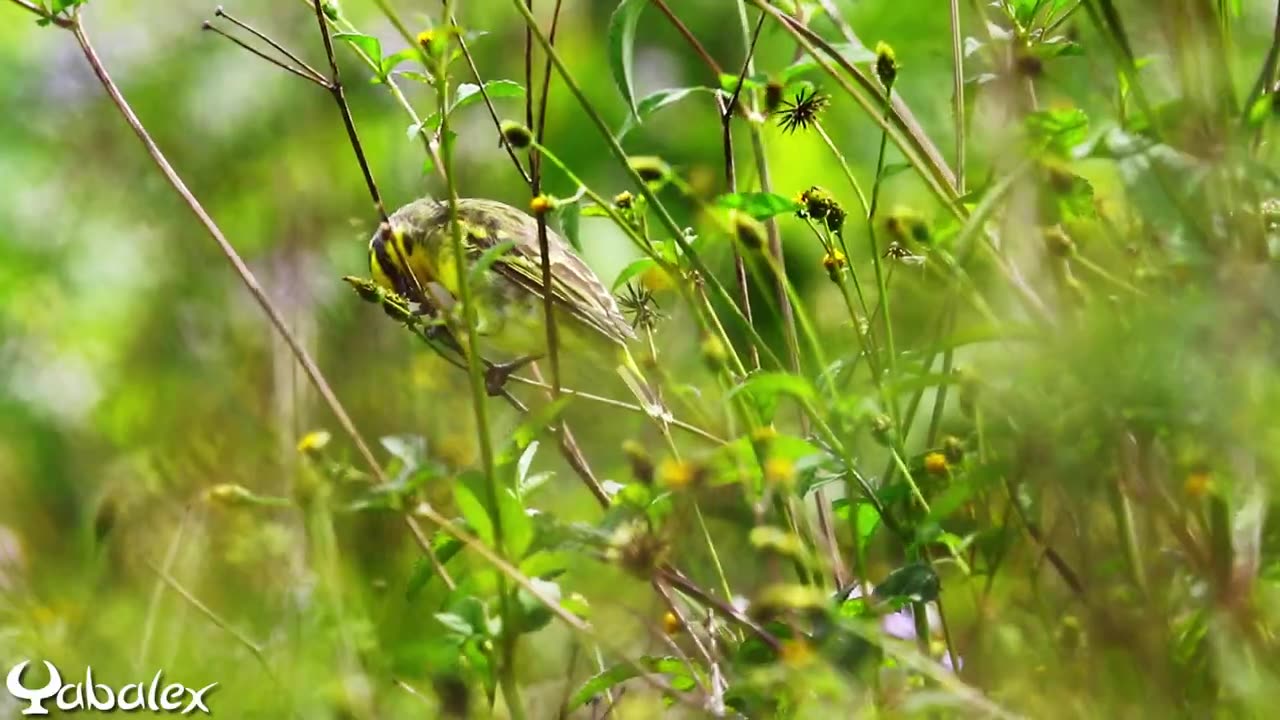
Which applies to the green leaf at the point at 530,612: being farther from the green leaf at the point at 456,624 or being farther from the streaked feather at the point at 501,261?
the streaked feather at the point at 501,261

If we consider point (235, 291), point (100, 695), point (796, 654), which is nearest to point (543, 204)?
point (796, 654)

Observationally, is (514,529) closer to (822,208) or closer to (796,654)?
(796,654)

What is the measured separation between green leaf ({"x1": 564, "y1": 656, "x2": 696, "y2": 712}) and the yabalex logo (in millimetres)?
316

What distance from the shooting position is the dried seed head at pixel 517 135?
1.00 m

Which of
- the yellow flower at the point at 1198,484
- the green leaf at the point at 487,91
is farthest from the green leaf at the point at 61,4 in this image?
the yellow flower at the point at 1198,484

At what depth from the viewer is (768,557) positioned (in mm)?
1147

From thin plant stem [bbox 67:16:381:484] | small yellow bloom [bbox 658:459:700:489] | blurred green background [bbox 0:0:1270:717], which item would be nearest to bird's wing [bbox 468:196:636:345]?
blurred green background [bbox 0:0:1270:717]

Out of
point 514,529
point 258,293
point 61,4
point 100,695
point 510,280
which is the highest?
point 61,4

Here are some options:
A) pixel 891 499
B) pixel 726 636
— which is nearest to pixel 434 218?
A: pixel 726 636

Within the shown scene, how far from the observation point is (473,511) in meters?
0.91

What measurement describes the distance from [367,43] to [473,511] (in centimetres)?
43

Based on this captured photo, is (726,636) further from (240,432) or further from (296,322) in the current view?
(240,432)

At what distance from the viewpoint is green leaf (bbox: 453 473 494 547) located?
90 centimetres

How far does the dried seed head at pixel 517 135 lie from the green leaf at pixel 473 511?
23 cm
